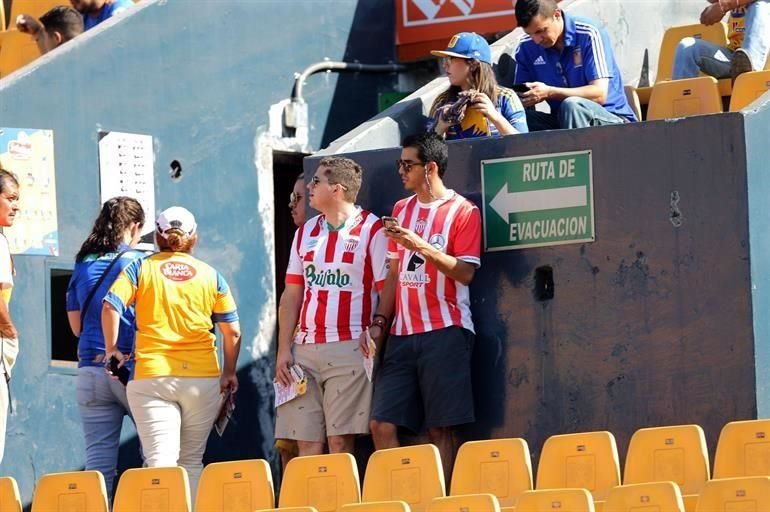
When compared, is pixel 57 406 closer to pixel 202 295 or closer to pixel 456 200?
pixel 202 295

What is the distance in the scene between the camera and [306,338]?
9227 mm

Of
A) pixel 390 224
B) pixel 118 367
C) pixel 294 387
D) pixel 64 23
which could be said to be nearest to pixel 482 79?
pixel 390 224

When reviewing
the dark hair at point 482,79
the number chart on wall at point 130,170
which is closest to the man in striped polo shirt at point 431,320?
the dark hair at point 482,79

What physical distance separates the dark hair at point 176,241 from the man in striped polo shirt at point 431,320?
110 centimetres

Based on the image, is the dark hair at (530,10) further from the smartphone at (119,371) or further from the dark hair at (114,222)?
the smartphone at (119,371)

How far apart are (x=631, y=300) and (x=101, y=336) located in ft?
9.21

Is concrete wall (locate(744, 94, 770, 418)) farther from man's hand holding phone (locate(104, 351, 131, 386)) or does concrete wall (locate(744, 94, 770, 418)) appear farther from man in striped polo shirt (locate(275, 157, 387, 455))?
man's hand holding phone (locate(104, 351, 131, 386))

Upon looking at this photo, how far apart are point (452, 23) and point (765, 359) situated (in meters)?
4.99

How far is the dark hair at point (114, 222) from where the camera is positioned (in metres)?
9.60

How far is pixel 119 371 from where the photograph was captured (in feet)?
30.6

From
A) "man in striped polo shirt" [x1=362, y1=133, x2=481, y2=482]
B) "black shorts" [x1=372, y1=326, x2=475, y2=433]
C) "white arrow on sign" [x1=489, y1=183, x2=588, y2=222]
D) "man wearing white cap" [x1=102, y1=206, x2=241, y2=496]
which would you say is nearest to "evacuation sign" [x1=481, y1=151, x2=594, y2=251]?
"white arrow on sign" [x1=489, y1=183, x2=588, y2=222]

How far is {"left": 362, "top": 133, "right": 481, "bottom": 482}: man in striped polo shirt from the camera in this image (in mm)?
8922

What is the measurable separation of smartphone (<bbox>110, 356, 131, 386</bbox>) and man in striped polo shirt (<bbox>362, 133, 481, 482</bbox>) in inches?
52.1

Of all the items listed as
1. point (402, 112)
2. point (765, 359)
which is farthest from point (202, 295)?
point (765, 359)
